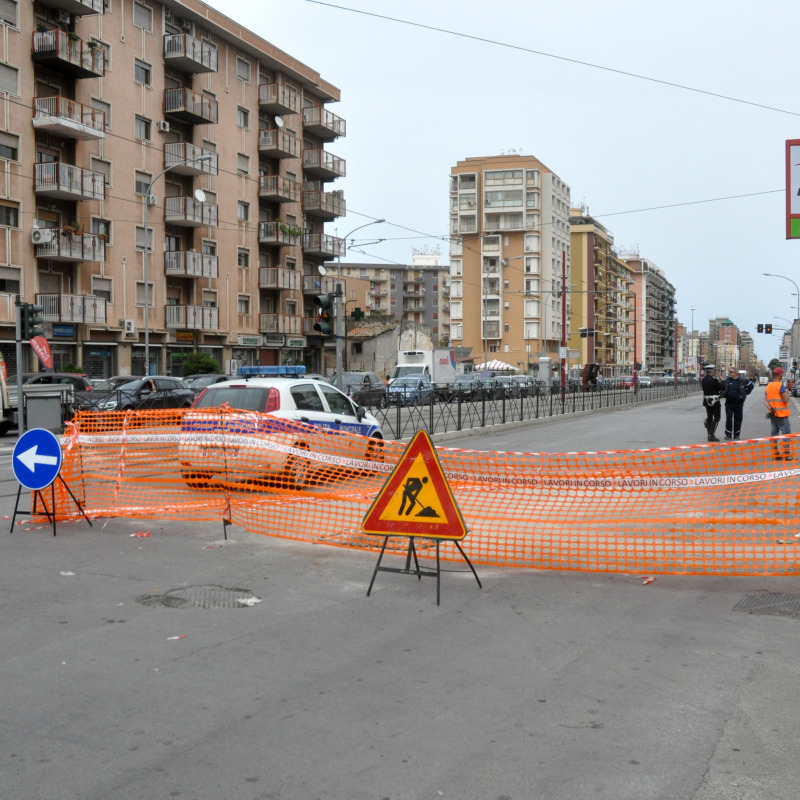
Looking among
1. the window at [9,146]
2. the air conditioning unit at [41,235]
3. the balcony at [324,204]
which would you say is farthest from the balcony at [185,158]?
the balcony at [324,204]

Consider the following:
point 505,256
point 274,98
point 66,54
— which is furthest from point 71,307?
point 505,256

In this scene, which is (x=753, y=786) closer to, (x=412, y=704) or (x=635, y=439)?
(x=412, y=704)

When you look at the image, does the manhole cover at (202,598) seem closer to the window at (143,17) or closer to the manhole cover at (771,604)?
the manhole cover at (771,604)

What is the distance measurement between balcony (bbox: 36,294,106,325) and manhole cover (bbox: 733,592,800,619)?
110 ft

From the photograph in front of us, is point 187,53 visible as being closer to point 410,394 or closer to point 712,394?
point 410,394

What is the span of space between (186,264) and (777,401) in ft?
112

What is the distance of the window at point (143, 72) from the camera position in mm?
41656

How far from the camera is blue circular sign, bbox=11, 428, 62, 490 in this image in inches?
345

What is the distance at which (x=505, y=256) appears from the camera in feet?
318

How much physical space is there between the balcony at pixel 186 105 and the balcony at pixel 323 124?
12263 mm

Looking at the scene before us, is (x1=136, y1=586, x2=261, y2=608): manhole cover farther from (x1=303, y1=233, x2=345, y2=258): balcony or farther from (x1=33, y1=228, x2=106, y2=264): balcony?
(x1=303, y1=233, x2=345, y2=258): balcony

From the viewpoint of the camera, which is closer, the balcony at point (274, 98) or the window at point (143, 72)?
the window at point (143, 72)

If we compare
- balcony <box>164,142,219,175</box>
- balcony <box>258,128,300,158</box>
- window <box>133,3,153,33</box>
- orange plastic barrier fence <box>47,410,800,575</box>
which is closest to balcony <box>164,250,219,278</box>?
balcony <box>164,142,219,175</box>

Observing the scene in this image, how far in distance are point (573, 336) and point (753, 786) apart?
110 metres
